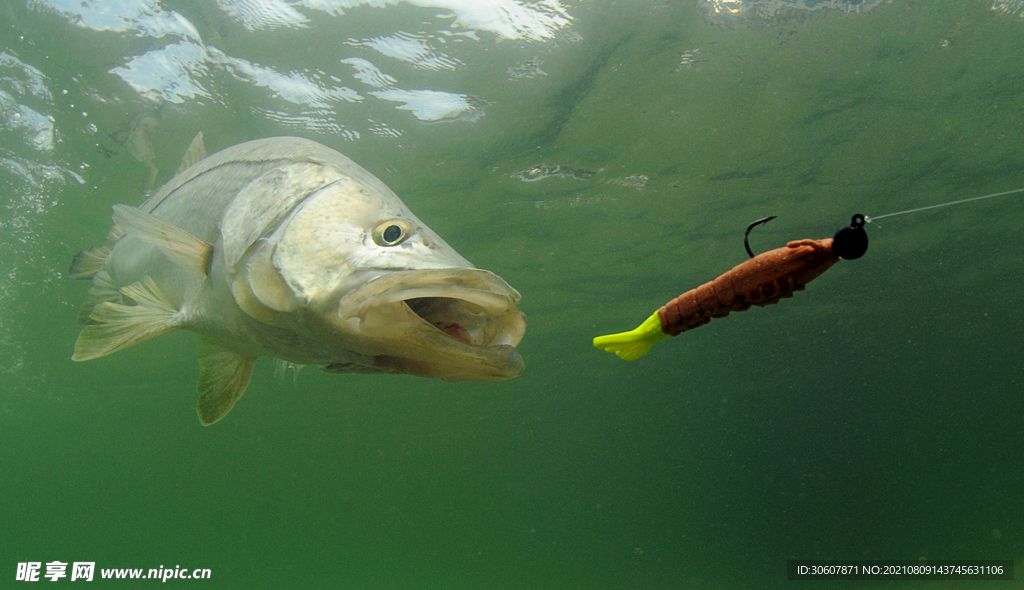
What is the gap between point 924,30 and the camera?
31.7 ft

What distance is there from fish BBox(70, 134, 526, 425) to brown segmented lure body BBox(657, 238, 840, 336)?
0.78 m

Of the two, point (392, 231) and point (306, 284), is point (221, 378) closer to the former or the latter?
point (306, 284)

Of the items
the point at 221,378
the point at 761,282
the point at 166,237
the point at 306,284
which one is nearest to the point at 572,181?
the point at 221,378

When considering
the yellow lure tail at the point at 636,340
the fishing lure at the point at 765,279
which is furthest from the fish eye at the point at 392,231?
the fishing lure at the point at 765,279

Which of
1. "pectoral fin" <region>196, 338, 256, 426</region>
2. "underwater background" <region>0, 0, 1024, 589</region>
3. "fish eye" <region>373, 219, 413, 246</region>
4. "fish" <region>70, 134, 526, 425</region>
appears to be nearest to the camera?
"fish" <region>70, 134, 526, 425</region>

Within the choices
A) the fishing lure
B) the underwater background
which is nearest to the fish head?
the fishing lure

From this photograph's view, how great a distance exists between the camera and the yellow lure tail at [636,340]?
1839mm

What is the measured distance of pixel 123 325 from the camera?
3.41 m

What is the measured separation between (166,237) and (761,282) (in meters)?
3.03

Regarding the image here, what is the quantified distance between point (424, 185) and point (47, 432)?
55962mm

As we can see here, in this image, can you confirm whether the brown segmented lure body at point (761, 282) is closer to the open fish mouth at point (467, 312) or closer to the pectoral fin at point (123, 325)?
the open fish mouth at point (467, 312)

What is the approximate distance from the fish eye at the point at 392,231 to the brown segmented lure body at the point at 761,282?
1343 mm

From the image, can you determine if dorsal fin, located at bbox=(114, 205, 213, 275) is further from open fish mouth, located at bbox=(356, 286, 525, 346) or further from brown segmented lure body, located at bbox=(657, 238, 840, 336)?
brown segmented lure body, located at bbox=(657, 238, 840, 336)

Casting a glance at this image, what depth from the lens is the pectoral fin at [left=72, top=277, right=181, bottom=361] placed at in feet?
10.9
